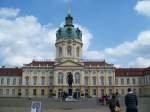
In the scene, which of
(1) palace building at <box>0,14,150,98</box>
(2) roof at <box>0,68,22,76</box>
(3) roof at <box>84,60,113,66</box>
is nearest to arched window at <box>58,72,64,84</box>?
(1) palace building at <box>0,14,150,98</box>

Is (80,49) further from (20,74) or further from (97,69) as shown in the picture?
(20,74)

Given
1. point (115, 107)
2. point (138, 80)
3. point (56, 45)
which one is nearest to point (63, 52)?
point (56, 45)

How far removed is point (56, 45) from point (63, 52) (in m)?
3.95

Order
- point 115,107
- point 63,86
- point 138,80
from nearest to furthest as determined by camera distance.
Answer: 1. point 115,107
2. point 63,86
3. point 138,80

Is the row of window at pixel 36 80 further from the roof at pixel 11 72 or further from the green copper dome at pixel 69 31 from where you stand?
the green copper dome at pixel 69 31

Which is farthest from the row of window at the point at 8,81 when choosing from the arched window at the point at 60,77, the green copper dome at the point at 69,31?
the green copper dome at the point at 69,31

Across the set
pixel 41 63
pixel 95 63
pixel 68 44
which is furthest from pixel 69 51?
pixel 41 63

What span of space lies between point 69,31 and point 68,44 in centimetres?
451

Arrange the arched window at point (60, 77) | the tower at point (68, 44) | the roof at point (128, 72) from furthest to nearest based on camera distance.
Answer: the roof at point (128, 72) → the tower at point (68, 44) → the arched window at point (60, 77)

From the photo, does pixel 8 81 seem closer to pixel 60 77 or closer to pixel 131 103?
pixel 60 77

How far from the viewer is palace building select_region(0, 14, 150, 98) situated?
9512cm

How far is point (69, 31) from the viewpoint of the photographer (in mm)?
98000

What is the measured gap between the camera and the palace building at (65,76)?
95.1 m

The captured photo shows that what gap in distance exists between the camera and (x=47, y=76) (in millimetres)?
96938
